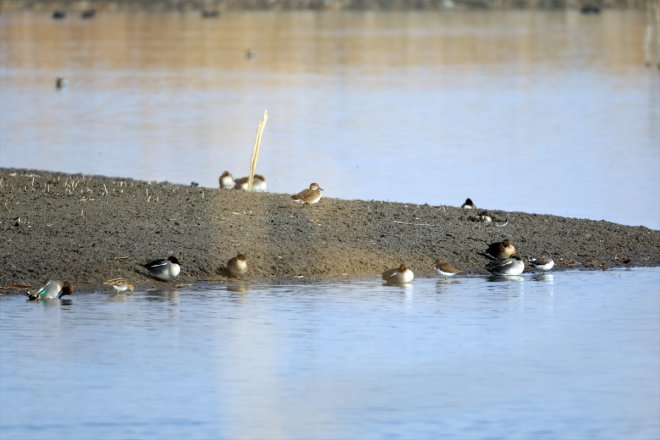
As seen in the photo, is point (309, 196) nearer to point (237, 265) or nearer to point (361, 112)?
point (237, 265)

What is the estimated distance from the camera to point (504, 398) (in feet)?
33.3

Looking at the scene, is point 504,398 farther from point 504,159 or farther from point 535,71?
point 535,71

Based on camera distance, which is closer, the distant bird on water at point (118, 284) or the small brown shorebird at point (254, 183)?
the distant bird on water at point (118, 284)

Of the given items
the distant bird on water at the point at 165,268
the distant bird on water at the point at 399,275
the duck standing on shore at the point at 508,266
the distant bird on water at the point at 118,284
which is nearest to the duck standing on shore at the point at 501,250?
the duck standing on shore at the point at 508,266

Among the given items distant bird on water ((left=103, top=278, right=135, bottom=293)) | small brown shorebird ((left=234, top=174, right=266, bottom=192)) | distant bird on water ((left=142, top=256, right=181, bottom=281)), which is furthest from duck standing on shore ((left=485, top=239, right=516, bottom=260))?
small brown shorebird ((left=234, top=174, right=266, bottom=192))

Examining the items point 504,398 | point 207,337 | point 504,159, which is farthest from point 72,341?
point 504,159

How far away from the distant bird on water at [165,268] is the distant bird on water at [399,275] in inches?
79.2

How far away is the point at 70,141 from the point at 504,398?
19.3 meters

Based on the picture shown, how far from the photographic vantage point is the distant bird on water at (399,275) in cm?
1378

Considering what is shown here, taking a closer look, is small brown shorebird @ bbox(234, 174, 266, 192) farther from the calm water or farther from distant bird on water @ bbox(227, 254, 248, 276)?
distant bird on water @ bbox(227, 254, 248, 276)

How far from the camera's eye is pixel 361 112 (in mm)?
35531

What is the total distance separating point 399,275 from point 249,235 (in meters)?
1.87

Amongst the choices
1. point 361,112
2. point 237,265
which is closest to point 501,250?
point 237,265

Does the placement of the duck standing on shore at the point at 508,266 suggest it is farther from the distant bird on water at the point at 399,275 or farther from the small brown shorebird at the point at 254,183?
the small brown shorebird at the point at 254,183
